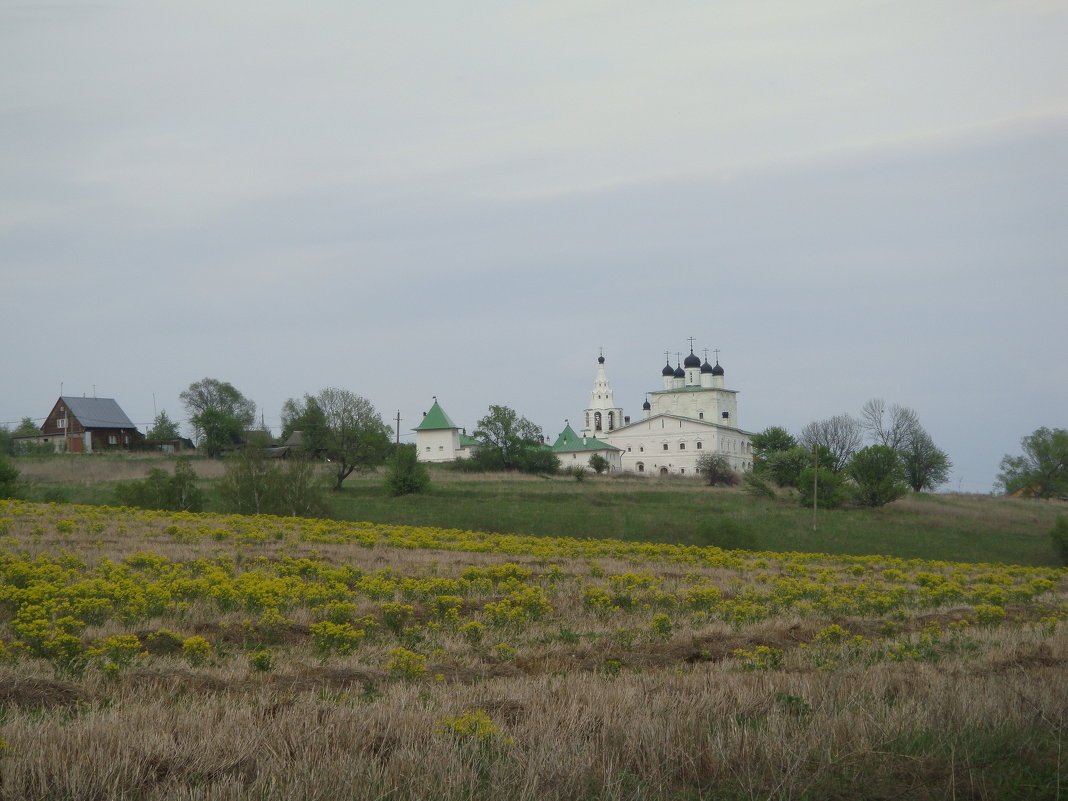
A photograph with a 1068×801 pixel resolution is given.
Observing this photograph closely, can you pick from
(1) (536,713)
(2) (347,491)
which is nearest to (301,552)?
(1) (536,713)

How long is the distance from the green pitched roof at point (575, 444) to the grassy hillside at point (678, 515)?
49.1m

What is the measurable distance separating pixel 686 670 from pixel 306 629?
546cm

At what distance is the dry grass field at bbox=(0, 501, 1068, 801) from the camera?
21.9 feet

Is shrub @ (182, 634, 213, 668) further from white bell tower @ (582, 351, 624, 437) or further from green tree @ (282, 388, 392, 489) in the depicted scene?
white bell tower @ (582, 351, 624, 437)

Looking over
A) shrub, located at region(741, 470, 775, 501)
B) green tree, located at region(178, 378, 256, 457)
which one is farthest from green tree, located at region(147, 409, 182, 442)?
shrub, located at region(741, 470, 775, 501)

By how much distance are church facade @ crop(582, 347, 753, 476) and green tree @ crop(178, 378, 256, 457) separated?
48491 millimetres

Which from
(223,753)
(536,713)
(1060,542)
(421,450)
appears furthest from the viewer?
(421,450)

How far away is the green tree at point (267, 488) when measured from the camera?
5300 centimetres

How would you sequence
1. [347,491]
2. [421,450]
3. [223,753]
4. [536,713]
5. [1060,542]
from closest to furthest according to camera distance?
[223,753]
[536,713]
[1060,542]
[347,491]
[421,450]

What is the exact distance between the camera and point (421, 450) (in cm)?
12825

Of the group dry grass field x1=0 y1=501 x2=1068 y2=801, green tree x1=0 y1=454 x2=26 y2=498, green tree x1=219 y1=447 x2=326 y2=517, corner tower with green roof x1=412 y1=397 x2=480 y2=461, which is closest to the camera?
dry grass field x1=0 y1=501 x2=1068 y2=801

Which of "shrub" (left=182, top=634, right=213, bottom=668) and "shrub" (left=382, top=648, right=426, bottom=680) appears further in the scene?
"shrub" (left=182, top=634, right=213, bottom=668)

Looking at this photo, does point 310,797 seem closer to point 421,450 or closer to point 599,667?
point 599,667

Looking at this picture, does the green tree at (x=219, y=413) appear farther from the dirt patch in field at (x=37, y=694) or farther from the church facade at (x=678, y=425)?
the dirt patch in field at (x=37, y=694)
